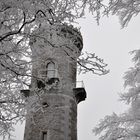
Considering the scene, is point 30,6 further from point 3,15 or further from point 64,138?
point 64,138

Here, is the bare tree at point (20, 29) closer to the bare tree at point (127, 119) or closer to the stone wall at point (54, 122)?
the bare tree at point (127, 119)

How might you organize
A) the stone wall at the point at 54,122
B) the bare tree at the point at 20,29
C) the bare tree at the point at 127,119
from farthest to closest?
the stone wall at the point at 54,122, the bare tree at the point at 127,119, the bare tree at the point at 20,29

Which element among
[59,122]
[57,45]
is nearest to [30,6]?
[57,45]

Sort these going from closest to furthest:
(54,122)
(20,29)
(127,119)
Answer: (20,29) → (127,119) → (54,122)

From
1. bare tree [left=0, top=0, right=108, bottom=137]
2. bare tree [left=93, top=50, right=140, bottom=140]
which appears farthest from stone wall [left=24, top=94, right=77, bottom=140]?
bare tree [left=0, top=0, right=108, bottom=137]

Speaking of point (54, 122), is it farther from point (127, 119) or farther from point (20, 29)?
point (20, 29)

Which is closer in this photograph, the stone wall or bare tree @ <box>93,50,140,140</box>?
bare tree @ <box>93,50,140,140</box>

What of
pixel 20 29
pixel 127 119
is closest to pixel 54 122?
pixel 127 119

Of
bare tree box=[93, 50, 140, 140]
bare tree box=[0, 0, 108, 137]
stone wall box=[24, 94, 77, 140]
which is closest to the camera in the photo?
bare tree box=[0, 0, 108, 137]

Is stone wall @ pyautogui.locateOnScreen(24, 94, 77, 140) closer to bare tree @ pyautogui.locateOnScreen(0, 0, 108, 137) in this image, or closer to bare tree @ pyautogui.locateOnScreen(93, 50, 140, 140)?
bare tree @ pyautogui.locateOnScreen(93, 50, 140, 140)

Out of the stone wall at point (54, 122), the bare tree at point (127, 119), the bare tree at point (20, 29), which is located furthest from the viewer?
the stone wall at point (54, 122)

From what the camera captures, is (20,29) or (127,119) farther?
(127,119)

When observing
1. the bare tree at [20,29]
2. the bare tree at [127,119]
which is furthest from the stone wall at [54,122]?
the bare tree at [20,29]

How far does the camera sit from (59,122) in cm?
1900
